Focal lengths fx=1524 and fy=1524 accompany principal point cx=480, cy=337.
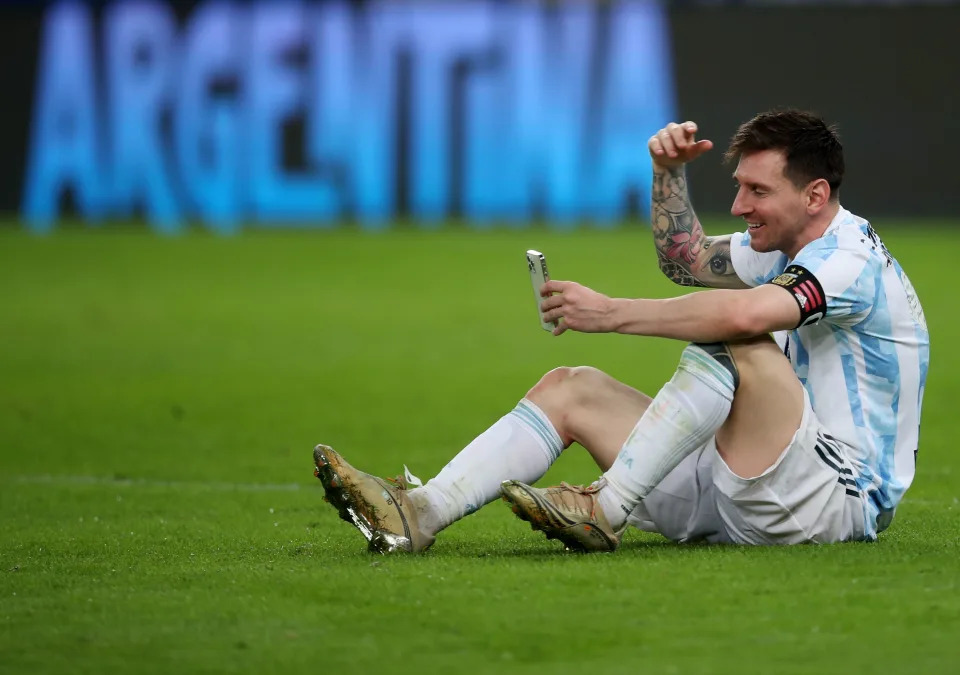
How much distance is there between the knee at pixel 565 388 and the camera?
437cm

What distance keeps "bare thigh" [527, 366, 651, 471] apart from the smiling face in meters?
0.59

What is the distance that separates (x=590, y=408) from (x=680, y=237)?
0.80 m

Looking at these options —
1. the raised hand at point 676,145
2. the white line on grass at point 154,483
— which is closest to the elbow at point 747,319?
the raised hand at point 676,145

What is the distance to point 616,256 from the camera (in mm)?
16516

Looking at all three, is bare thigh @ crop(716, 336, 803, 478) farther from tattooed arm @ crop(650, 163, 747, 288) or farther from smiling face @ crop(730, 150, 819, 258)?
tattooed arm @ crop(650, 163, 747, 288)

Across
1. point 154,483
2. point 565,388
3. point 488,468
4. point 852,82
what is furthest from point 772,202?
point 852,82

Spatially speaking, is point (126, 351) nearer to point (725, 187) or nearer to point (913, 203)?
point (725, 187)

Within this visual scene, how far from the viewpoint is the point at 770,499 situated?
4047mm

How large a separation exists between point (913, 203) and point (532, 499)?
16643 mm

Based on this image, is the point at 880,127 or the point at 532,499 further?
the point at 880,127

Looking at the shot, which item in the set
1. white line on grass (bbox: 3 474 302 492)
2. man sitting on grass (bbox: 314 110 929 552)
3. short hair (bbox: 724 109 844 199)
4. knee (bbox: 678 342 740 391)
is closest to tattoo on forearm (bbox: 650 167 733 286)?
man sitting on grass (bbox: 314 110 929 552)

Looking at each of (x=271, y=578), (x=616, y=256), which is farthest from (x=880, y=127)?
(x=271, y=578)

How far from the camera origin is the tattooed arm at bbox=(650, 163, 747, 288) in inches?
190

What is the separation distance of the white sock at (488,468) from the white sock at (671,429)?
255 mm
